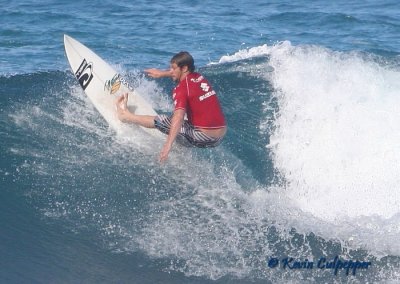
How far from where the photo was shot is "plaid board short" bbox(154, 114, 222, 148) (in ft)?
26.6

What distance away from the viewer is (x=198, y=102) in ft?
26.0

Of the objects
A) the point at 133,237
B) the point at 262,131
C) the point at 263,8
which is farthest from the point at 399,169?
the point at 263,8

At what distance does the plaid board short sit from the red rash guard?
0.28ft

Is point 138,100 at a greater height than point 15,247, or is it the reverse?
→ point 138,100

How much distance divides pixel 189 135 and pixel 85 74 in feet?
7.51

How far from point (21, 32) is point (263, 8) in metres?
7.39

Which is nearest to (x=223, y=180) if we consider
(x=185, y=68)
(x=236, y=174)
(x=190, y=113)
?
(x=236, y=174)

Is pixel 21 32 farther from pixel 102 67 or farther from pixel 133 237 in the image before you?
pixel 133 237

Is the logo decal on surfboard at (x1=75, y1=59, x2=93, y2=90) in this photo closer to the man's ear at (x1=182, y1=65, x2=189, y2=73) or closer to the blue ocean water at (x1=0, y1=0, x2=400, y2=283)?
the blue ocean water at (x1=0, y1=0, x2=400, y2=283)

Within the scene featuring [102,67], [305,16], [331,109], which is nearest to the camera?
[102,67]

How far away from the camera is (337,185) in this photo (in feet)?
29.7

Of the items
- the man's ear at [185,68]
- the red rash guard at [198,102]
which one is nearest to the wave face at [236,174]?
the red rash guard at [198,102]

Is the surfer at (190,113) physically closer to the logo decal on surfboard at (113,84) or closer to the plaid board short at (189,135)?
the plaid board short at (189,135)

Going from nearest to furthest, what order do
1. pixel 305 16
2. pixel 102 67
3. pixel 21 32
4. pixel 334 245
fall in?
pixel 334 245
pixel 102 67
pixel 21 32
pixel 305 16
